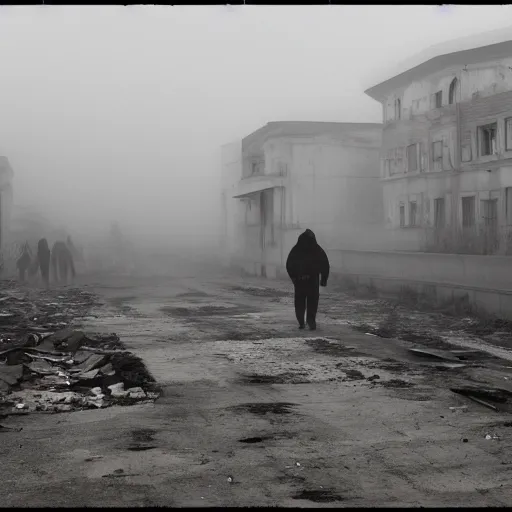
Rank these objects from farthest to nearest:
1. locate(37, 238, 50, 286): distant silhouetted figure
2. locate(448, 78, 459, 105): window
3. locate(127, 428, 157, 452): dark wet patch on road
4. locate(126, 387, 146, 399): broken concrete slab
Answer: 1. locate(448, 78, 459, 105): window
2. locate(37, 238, 50, 286): distant silhouetted figure
3. locate(126, 387, 146, 399): broken concrete slab
4. locate(127, 428, 157, 452): dark wet patch on road

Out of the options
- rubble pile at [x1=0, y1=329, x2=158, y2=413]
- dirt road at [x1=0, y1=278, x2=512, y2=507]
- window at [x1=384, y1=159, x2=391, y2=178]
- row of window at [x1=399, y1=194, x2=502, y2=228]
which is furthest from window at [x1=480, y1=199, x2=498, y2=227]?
rubble pile at [x1=0, y1=329, x2=158, y2=413]

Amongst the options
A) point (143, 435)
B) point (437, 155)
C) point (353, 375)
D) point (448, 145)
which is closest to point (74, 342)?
point (353, 375)

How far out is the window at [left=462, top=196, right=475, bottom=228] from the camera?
34.7 metres

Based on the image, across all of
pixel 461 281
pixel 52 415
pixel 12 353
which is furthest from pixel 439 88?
pixel 52 415

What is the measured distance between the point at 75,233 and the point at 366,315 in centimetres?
5928

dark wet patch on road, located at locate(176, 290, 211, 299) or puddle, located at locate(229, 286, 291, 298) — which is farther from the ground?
dark wet patch on road, located at locate(176, 290, 211, 299)

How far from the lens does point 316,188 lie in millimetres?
42156

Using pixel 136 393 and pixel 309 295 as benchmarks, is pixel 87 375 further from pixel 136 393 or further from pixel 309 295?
pixel 309 295

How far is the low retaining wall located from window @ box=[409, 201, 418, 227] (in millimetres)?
12136

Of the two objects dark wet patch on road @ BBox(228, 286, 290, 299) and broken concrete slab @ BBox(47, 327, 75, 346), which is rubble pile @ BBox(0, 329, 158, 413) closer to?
broken concrete slab @ BBox(47, 327, 75, 346)

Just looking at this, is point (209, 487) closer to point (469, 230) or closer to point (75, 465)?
point (75, 465)

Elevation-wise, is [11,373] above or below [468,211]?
below

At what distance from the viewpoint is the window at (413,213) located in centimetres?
3906

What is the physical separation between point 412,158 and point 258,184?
826 cm
